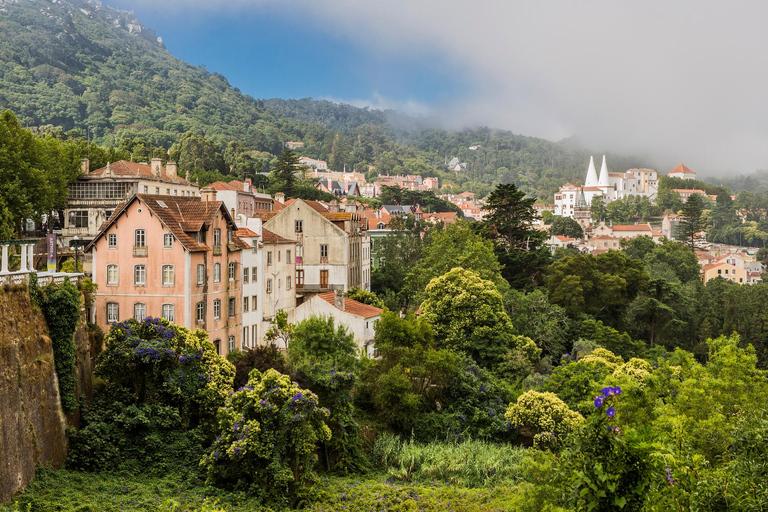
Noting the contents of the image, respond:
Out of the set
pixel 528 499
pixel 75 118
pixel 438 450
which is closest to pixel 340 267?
pixel 438 450

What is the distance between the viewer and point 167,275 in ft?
109

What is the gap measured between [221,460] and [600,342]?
34681mm

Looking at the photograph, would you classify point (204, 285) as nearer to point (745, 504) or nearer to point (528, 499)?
point (528, 499)

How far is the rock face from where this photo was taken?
2019 centimetres

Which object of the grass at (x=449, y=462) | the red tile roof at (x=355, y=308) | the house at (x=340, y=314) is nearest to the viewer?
the grass at (x=449, y=462)

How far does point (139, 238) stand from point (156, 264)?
4.86 ft

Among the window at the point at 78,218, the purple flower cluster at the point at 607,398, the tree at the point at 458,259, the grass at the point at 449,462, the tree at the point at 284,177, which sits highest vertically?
the tree at the point at 284,177

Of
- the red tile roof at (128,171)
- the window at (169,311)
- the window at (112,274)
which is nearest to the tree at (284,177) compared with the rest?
→ the red tile roof at (128,171)

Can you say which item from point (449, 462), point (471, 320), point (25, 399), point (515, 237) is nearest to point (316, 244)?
point (471, 320)

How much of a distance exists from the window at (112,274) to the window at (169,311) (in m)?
2.75

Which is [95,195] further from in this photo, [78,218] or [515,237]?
[515,237]

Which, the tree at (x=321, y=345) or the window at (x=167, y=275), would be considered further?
the tree at (x=321, y=345)

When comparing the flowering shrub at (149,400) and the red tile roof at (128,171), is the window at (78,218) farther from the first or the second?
the flowering shrub at (149,400)

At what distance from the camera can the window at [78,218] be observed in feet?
198
